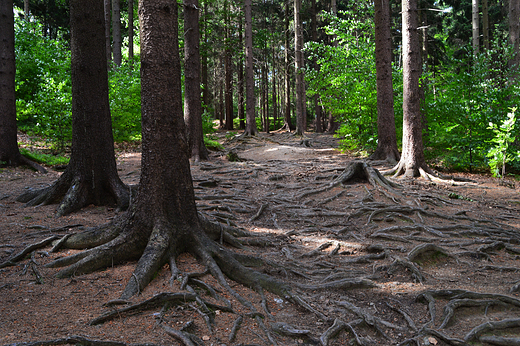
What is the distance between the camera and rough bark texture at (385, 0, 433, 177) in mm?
9773

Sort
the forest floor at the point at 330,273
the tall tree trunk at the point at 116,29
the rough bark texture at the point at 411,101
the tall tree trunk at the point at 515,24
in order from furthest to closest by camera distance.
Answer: the tall tree trunk at the point at 116,29 < the tall tree trunk at the point at 515,24 < the rough bark texture at the point at 411,101 < the forest floor at the point at 330,273

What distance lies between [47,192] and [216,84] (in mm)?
31559

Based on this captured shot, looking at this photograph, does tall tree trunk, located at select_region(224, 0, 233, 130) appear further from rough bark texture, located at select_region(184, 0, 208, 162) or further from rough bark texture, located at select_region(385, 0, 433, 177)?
rough bark texture, located at select_region(385, 0, 433, 177)

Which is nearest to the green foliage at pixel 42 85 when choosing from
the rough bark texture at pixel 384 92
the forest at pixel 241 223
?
the forest at pixel 241 223

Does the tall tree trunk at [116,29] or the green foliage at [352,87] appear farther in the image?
the tall tree trunk at [116,29]

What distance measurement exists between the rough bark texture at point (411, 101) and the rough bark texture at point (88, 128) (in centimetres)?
724

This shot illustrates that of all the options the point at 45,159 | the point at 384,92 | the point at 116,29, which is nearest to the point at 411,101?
the point at 384,92

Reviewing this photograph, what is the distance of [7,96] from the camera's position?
396 inches

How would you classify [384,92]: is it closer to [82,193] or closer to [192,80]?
[192,80]

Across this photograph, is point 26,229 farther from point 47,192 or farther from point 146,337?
point 146,337

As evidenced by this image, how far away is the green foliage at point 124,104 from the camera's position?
15.1 m

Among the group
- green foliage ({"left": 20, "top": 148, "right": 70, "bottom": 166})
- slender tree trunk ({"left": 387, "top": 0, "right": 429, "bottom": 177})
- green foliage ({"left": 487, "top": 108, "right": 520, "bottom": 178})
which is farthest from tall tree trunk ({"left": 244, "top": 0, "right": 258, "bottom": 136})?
green foliage ({"left": 487, "top": 108, "right": 520, "bottom": 178})

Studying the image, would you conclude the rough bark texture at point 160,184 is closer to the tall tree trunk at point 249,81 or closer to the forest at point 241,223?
the forest at point 241,223

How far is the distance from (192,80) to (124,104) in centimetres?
447
